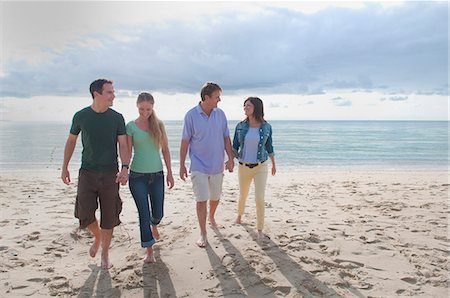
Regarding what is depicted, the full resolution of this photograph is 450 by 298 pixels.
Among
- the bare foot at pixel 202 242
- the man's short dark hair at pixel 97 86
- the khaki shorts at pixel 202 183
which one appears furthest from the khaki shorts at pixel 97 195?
the bare foot at pixel 202 242

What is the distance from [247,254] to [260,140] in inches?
60.2

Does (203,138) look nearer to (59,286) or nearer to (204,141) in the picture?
(204,141)

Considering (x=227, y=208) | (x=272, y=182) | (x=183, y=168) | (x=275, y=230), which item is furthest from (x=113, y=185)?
(x=272, y=182)

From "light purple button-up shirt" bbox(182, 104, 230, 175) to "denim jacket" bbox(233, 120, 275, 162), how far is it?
50 cm

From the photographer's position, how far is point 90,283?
396cm

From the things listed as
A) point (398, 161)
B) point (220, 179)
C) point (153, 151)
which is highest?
point (153, 151)

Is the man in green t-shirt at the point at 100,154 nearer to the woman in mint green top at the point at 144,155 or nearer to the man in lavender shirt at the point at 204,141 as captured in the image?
the woman in mint green top at the point at 144,155

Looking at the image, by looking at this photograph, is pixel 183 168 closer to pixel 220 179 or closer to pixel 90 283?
pixel 220 179

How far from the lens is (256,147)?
16.6 ft

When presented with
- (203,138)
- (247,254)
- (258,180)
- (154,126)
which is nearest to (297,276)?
(247,254)

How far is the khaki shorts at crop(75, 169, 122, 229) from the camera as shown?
3953mm

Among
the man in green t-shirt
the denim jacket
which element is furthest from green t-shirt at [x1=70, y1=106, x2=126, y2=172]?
the denim jacket

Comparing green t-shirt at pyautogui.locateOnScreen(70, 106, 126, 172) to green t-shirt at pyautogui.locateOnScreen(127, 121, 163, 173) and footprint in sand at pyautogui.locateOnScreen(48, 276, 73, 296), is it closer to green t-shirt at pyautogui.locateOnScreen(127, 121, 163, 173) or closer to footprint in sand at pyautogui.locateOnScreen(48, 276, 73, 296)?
green t-shirt at pyautogui.locateOnScreen(127, 121, 163, 173)

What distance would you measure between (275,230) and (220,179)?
1.29m
